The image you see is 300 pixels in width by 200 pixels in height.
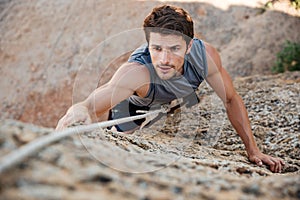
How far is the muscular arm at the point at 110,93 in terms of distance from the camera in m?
1.37

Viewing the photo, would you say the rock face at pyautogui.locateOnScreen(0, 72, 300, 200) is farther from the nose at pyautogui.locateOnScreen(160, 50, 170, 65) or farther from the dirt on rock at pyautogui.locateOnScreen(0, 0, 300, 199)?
the nose at pyautogui.locateOnScreen(160, 50, 170, 65)

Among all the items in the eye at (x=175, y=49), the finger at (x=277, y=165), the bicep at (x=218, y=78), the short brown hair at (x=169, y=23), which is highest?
the short brown hair at (x=169, y=23)

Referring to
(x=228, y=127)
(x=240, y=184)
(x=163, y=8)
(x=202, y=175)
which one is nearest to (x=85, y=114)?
(x=202, y=175)

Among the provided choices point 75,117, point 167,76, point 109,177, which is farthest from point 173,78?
point 109,177

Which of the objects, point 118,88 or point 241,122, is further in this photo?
point 241,122

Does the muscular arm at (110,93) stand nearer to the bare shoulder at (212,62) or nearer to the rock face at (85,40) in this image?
the bare shoulder at (212,62)

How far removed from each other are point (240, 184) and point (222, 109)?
74.5 inches

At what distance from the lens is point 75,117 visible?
1357mm

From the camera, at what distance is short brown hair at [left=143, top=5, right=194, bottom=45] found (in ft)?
6.24

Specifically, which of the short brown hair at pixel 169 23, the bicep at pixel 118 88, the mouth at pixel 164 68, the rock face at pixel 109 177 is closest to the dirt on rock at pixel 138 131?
the rock face at pixel 109 177

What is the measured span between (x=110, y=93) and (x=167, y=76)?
0.37 metres

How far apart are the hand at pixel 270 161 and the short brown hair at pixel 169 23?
0.64m

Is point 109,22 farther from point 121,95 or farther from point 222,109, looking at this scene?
point 121,95

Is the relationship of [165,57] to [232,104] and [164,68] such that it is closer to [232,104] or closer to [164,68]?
[164,68]
